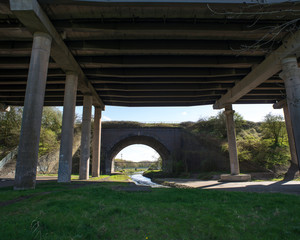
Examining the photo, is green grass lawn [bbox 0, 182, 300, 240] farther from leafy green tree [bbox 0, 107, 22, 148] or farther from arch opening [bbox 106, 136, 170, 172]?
leafy green tree [bbox 0, 107, 22, 148]

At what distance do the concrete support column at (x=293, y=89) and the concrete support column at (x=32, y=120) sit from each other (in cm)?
1349

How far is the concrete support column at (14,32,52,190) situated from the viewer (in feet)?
29.8

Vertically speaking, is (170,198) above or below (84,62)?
below

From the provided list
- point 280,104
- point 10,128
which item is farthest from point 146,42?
point 10,128

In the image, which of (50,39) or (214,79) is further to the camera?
(214,79)

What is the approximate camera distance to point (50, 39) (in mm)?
10953

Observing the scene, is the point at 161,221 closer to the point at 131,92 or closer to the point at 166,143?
the point at 131,92

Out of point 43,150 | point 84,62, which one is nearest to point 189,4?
point 84,62

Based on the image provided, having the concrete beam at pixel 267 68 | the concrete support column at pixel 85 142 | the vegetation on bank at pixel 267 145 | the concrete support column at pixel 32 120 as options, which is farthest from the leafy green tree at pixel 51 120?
the concrete beam at pixel 267 68

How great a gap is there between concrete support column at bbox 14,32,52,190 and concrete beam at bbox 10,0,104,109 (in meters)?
0.50

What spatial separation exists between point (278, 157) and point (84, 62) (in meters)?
23.0

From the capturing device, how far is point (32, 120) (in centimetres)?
957

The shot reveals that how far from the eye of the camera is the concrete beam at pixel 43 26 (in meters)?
9.08

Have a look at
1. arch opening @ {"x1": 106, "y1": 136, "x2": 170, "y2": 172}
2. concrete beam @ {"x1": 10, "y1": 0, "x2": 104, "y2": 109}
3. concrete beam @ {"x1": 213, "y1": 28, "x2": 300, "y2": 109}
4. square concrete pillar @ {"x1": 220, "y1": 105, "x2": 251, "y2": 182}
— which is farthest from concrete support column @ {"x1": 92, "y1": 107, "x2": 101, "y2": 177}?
concrete beam @ {"x1": 213, "y1": 28, "x2": 300, "y2": 109}
